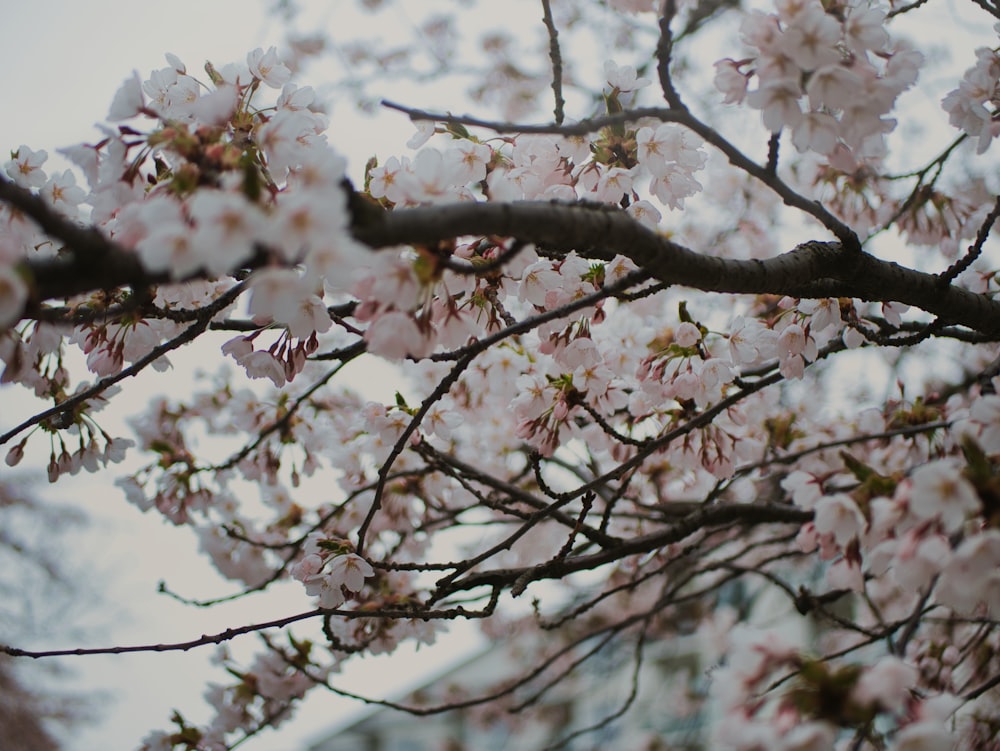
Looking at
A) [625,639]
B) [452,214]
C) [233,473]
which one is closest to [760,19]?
[452,214]

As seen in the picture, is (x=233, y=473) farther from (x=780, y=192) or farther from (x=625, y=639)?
(x=625, y=639)

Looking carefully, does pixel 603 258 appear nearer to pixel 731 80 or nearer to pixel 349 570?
pixel 731 80

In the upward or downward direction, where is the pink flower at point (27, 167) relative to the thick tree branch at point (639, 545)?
upward

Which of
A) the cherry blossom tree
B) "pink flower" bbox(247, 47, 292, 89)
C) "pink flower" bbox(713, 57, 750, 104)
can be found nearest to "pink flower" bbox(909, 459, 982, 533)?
the cherry blossom tree

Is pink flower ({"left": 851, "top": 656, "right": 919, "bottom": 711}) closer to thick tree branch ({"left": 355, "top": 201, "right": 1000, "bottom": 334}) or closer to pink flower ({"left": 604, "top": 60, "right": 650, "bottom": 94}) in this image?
thick tree branch ({"left": 355, "top": 201, "right": 1000, "bottom": 334})

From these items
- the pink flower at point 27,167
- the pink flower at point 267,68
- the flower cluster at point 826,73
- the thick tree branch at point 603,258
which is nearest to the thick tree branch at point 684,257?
the thick tree branch at point 603,258

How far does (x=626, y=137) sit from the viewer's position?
1.70m

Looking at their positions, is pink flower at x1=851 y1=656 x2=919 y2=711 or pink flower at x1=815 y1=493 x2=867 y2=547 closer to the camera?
pink flower at x1=851 y1=656 x2=919 y2=711

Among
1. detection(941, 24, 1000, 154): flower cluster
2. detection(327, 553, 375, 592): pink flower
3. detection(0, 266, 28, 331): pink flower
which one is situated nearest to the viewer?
detection(0, 266, 28, 331): pink flower

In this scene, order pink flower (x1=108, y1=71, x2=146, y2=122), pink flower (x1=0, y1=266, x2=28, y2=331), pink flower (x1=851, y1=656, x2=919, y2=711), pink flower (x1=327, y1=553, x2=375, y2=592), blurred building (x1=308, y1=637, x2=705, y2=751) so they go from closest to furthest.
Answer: pink flower (x1=0, y1=266, x2=28, y2=331) → pink flower (x1=851, y1=656, x2=919, y2=711) → pink flower (x1=108, y1=71, x2=146, y2=122) → pink flower (x1=327, y1=553, x2=375, y2=592) → blurred building (x1=308, y1=637, x2=705, y2=751)

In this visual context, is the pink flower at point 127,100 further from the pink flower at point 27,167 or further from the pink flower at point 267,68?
the pink flower at point 27,167

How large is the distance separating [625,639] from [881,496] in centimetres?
409

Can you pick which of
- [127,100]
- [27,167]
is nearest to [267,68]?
[127,100]

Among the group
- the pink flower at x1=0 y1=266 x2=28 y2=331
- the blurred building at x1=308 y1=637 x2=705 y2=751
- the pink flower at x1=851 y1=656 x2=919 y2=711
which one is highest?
the blurred building at x1=308 y1=637 x2=705 y2=751
